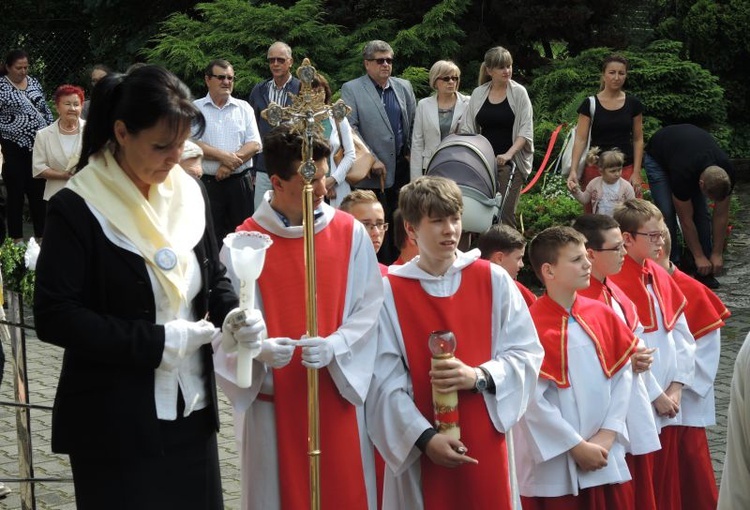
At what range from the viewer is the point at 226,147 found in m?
10.7

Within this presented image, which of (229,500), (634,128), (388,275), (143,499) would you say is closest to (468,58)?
(634,128)

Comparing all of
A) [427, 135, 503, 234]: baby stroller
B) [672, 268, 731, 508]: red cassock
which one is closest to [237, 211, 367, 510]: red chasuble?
[672, 268, 731, 508]: red cassock

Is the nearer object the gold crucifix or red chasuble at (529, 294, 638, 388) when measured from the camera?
the gold crucifix

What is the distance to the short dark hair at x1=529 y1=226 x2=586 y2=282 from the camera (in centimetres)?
547

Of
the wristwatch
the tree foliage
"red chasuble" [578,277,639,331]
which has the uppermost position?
the tree foliage

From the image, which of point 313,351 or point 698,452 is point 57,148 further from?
point 313,351

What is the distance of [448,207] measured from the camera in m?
4.80

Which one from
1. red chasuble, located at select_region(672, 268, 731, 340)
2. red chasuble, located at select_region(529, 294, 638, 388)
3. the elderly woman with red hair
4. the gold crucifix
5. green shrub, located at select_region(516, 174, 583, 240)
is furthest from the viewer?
green shrub, located at select_region(516, 174, 583, 240)

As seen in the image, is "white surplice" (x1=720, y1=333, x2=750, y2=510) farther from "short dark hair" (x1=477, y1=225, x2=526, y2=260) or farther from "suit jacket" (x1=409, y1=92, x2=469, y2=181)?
"suit jacket" (x1=409, y1=92, x2=469, y2=181)

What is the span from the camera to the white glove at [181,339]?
375 cm

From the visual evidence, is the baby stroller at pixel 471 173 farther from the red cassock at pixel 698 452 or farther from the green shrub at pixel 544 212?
the red cassock at pixel 698 452

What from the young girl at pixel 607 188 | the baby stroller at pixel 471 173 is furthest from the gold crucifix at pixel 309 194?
the young girl at pixel 607 188

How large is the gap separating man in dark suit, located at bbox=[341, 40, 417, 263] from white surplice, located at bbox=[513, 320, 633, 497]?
5.30 meters

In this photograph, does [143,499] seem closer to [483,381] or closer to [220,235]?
[483,381]
